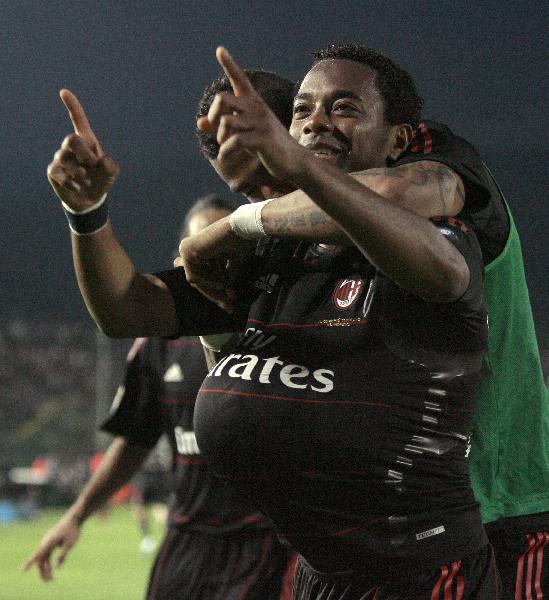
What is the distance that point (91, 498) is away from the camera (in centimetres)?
453

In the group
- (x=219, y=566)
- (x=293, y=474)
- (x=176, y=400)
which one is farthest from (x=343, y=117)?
(x=176, y=400)

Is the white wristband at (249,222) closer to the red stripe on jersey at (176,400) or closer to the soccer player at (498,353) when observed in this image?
the soccer player at (498,353)

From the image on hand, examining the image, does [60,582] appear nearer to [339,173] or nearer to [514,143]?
[339,173]

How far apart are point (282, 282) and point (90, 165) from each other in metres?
0.48

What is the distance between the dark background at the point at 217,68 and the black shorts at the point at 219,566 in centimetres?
1154

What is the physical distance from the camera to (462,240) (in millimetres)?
1930

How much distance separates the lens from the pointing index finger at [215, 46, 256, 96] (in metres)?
1.73

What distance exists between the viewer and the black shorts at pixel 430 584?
6.85 ft

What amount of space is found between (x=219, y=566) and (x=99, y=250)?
2.25 m

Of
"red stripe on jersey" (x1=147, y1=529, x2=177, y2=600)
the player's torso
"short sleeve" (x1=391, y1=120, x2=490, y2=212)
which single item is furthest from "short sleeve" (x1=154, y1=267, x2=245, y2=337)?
"red stripe on jersey" (x1=147, y1=529, x2=177, y2=600)

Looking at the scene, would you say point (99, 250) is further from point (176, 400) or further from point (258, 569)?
point (176, 400)

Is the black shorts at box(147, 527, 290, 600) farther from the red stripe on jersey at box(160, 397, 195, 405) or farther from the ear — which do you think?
the ear

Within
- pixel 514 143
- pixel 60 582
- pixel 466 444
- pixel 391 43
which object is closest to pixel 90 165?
pixel 466 444

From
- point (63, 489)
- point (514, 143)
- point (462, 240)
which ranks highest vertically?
point (462, 240)
